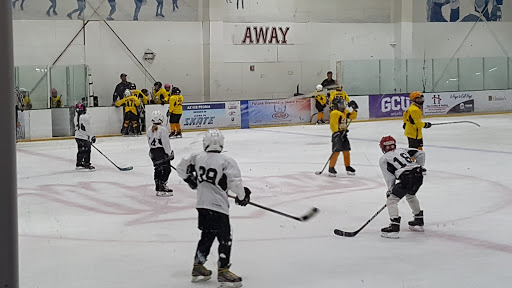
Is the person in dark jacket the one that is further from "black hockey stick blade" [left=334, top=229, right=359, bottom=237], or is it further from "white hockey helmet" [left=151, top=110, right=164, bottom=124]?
"black hockey stick blade" [left=334, top=229, right=359, bottom=237]

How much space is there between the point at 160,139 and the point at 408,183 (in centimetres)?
356

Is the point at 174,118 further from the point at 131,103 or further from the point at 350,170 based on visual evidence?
the point at 350,170

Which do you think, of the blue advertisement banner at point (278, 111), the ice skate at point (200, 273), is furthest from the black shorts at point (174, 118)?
the ice skate at point (200, 273)

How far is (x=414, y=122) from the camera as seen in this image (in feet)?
34.2

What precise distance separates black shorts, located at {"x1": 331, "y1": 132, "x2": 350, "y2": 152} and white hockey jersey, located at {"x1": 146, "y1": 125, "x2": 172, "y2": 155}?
2736 mm

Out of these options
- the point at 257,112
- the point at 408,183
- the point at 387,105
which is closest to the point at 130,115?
the point at 257,112

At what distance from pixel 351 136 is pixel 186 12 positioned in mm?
7625

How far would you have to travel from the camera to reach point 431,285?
4.83 meters

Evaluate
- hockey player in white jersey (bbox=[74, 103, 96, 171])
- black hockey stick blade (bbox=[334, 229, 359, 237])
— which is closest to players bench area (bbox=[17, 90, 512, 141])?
hockey player in white jersey (bbox=[74, 103, 96, 171])

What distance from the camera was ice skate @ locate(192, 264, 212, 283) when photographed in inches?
197

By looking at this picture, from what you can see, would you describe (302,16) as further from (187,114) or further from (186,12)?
(187,114)

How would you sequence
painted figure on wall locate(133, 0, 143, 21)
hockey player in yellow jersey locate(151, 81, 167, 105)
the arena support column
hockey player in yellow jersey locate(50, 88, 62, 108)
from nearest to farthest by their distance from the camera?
the arena support column → hockey player in yellow jersey locate(50, 88, 62, 108) → hockey player in yellow jersey locate(151, 81, 167, 105) → painted figure on wall locate(133, 0, 143, 21)

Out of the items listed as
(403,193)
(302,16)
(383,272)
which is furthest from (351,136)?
(383,272)

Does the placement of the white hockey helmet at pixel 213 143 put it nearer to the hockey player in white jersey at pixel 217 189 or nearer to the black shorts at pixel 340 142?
the hockey player in white jersey at pixel 217 189
